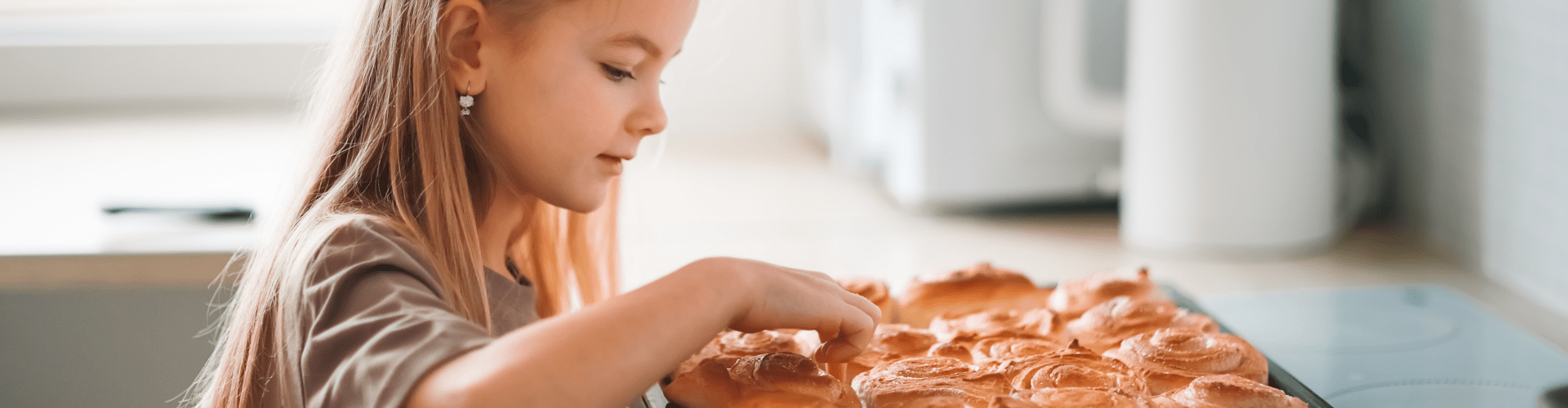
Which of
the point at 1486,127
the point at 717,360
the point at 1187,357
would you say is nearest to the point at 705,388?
the point at 717,360

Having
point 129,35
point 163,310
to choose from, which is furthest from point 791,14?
point 163,310

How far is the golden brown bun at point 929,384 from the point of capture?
0.53 metres

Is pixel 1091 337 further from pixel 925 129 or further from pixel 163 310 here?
pixel 925 129

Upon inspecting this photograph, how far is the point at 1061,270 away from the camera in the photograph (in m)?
1.33

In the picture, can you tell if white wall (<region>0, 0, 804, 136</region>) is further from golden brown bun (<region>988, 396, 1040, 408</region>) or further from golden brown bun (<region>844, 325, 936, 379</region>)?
golden brown bun (<region>988, 396, 1040, 408</region>)

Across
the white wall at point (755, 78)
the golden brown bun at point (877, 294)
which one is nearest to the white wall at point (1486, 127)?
the golden brown bun at point (877, 294)

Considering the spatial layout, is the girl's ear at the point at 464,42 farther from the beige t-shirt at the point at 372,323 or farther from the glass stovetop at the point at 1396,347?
the glass stovetop at the point at 1396,347

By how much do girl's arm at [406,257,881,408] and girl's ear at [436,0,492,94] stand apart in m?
0.16

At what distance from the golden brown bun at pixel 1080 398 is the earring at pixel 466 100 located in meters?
0.29

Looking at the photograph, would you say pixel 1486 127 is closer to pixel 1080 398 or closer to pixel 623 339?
pixel 1080 398

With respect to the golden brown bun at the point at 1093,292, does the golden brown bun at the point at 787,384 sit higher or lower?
lower

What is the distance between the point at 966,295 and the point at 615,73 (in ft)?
0.89

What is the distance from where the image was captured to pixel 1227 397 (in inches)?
20.6

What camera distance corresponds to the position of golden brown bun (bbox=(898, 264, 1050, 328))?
72 cm
